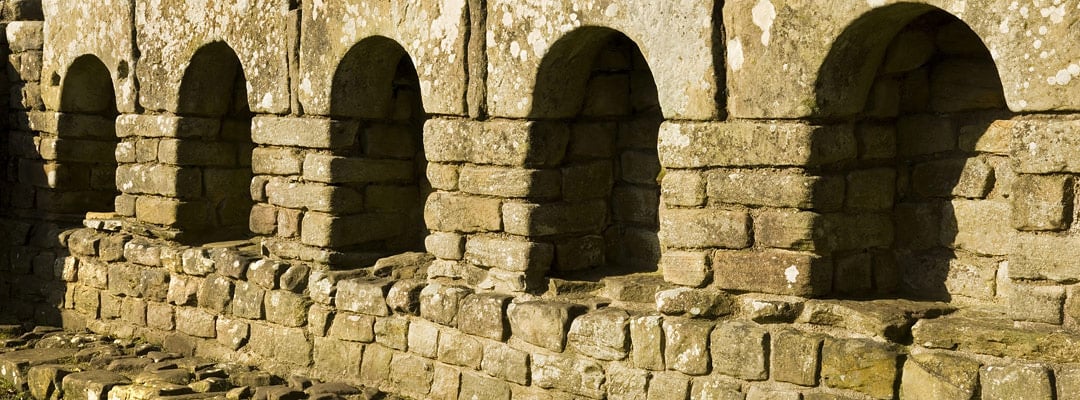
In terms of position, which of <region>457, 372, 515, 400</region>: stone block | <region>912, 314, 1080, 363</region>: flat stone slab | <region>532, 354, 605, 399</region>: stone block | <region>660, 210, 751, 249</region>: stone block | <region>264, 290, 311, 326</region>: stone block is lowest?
<region>457, 372, 515, 400</region>: stone block

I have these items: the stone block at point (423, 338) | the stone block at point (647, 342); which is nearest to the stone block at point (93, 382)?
the stone block at point (423, 338)

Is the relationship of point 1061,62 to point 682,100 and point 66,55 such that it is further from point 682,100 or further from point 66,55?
point 66,55

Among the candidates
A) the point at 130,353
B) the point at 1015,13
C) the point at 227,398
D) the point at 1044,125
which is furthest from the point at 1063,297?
the point at 130,353

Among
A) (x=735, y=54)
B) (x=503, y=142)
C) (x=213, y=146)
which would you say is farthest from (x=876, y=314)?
(x=213, y=146)

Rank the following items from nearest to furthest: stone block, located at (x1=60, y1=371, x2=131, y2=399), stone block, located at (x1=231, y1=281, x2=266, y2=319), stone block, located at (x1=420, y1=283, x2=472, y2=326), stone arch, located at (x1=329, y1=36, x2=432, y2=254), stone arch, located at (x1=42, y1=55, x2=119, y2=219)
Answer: stone block, located at (x1=420, y1=283, x2=472, y2=326) < stone block, located at (x1=60, y1=371, x2=131, y2=399) < stone arch, located at (x1=329, y1=36, x2=432, y2=254) < stone block, located at (x1=231, y1=281, x2=266, y2=319) < stone arch, located at (x1=42, y1=55, x2=119, y2=219)

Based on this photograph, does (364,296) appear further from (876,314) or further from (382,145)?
(876,314)

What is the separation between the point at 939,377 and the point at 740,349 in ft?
2.94

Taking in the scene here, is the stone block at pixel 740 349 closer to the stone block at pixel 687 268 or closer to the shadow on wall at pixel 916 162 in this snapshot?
the stone block at pixel 687 268

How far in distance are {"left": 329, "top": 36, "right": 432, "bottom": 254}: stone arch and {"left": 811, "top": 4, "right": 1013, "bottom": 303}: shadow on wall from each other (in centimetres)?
299

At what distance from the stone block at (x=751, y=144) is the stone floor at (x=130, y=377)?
237cm

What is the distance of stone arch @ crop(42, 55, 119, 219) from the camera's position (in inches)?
387

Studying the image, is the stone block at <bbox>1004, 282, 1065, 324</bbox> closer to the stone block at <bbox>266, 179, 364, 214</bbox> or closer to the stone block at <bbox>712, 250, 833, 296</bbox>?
the stone block at <bbox>712, 250, 833, 296</bbox>

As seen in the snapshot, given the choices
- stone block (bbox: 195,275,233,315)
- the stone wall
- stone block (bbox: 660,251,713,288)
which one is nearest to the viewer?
the stone wall

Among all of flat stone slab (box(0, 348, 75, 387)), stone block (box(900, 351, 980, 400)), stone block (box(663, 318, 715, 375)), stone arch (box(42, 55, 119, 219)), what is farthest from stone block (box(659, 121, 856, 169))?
stone arch (box(42, 55, 119, 219))
